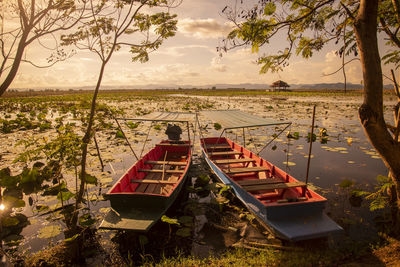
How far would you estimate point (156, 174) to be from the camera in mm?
7977

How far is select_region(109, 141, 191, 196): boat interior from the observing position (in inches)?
239

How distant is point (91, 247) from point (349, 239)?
575 cm

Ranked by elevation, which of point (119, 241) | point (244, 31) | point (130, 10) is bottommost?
point (119, 241)

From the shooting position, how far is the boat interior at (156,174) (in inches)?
239

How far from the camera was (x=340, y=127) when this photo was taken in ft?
53.9

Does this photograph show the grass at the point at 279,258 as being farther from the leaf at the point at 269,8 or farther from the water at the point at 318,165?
the leaf at the point at 269,8

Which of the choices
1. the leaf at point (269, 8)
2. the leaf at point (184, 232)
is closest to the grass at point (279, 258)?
the leaf at point (184, 232)

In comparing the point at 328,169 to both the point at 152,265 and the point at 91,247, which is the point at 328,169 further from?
the point at 91,247

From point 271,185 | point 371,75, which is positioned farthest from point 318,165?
point 371,75

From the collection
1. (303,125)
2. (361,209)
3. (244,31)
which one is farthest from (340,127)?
(244,31)

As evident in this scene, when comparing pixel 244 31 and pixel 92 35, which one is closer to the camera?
pixel 244 31

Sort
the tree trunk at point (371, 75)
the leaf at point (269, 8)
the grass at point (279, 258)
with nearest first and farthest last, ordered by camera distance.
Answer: the tree trunk at point (371, 75), the grass at point (279, 258), the leaf at point (269, 8)

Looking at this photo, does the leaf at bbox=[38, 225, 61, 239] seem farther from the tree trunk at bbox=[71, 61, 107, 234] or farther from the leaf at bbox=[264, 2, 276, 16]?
the leaf at bbox=[264, 2, 276, 16]

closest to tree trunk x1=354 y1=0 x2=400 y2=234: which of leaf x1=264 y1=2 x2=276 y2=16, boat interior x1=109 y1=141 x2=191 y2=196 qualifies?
leaf x1=264 y1=2 x2=276 y2=16
